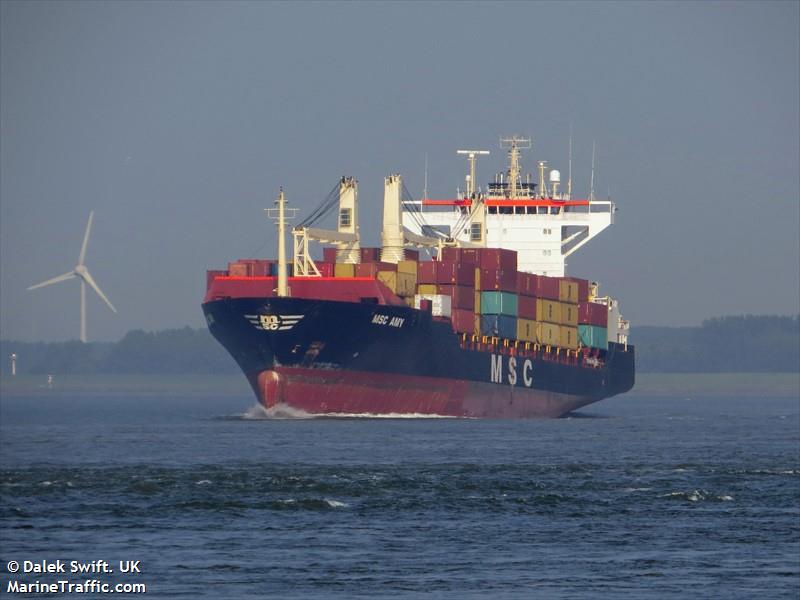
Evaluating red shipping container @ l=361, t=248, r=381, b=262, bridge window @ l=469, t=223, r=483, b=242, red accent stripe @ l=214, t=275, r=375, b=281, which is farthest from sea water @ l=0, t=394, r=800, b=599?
bridge window @ l=469, t=223, r=483, b=242

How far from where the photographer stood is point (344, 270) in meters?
81.1

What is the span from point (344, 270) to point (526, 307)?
12717 mm

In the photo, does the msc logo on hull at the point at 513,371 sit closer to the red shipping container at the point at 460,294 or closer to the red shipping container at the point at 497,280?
the red shipping container at the point at 460,294

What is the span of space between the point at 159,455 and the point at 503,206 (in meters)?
50.2

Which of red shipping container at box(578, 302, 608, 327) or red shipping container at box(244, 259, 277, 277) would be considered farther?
red shipping container at box(578, 302, 608, 327)

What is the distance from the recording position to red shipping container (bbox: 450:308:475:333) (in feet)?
272

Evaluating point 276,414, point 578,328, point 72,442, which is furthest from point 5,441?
point 578,328

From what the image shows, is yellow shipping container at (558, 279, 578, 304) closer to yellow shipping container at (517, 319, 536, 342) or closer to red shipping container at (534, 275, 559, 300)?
red shipping container at (534, 275, 559, 300)

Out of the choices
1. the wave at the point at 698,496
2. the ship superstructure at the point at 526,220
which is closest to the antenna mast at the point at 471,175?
the ship superstructure at the point at 526,220

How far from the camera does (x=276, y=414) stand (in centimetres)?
7700

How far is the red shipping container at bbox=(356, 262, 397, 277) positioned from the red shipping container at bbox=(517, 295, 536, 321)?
9.49 meters

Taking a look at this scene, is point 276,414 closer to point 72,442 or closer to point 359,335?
point 359,335

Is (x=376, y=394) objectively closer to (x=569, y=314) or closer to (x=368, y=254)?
(x=368, y=254)

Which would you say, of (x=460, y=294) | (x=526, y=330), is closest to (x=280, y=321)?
(x=460, y=294)
